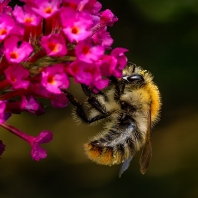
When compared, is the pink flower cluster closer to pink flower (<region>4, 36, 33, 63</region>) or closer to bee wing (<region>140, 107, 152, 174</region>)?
pink flower (<region>4, 36, 33, 63</region>)

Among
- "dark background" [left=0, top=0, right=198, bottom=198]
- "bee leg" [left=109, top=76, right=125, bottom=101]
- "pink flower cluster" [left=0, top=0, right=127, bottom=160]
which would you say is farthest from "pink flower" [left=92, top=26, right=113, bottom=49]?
"dark background" [left=0, top=0, right=198, bottom=198]

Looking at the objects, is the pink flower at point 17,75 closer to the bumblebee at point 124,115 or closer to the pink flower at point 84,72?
the pink flower at point 84,72

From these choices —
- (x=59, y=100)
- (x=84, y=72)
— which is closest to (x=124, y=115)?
(x=59, y=100)

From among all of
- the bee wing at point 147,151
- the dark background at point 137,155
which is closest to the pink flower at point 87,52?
the bee wing at point 147,151

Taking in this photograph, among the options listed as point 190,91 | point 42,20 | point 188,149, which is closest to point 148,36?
point 190,91

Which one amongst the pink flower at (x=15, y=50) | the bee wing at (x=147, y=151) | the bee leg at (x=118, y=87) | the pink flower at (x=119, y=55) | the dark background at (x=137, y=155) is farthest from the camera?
the dark background at (x=137, y=155)

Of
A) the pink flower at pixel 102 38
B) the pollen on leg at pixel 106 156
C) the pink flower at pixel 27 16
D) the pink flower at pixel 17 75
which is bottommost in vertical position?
the pollen on leg at pixel 106 156
